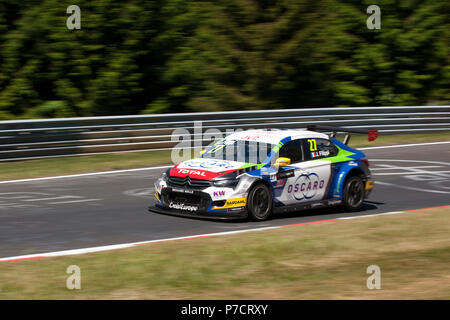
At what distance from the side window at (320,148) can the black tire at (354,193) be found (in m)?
0.61

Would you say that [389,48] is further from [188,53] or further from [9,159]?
[9,159]

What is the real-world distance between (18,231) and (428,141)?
1562 cm

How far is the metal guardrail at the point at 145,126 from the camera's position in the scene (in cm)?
1786

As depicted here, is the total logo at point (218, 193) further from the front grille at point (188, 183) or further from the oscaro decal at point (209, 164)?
the oscaro decal at point (209, 164)

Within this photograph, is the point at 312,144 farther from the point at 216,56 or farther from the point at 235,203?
the point at 216,56

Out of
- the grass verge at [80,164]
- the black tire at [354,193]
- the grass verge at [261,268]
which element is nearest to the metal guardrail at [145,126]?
the grass verge at [80,164]

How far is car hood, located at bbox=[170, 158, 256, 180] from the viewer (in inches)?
452

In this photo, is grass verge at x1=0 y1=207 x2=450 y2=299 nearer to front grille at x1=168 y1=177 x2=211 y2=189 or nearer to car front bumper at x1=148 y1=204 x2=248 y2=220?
car front bumper at x1=148 y1=204 x2=248 y2=220

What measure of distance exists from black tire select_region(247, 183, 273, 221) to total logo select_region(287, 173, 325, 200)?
49cm

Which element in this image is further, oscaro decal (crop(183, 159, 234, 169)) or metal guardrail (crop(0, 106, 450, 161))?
metal guardrail (crop(0, 106, 450, 161))

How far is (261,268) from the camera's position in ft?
27.9

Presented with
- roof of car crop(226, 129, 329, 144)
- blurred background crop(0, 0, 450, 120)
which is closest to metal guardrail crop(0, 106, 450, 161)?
blurred background crop(0, 0, 450, 120)

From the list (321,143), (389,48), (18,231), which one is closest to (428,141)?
(389,48)

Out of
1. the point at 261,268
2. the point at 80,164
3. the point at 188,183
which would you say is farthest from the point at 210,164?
the point at 80,164
